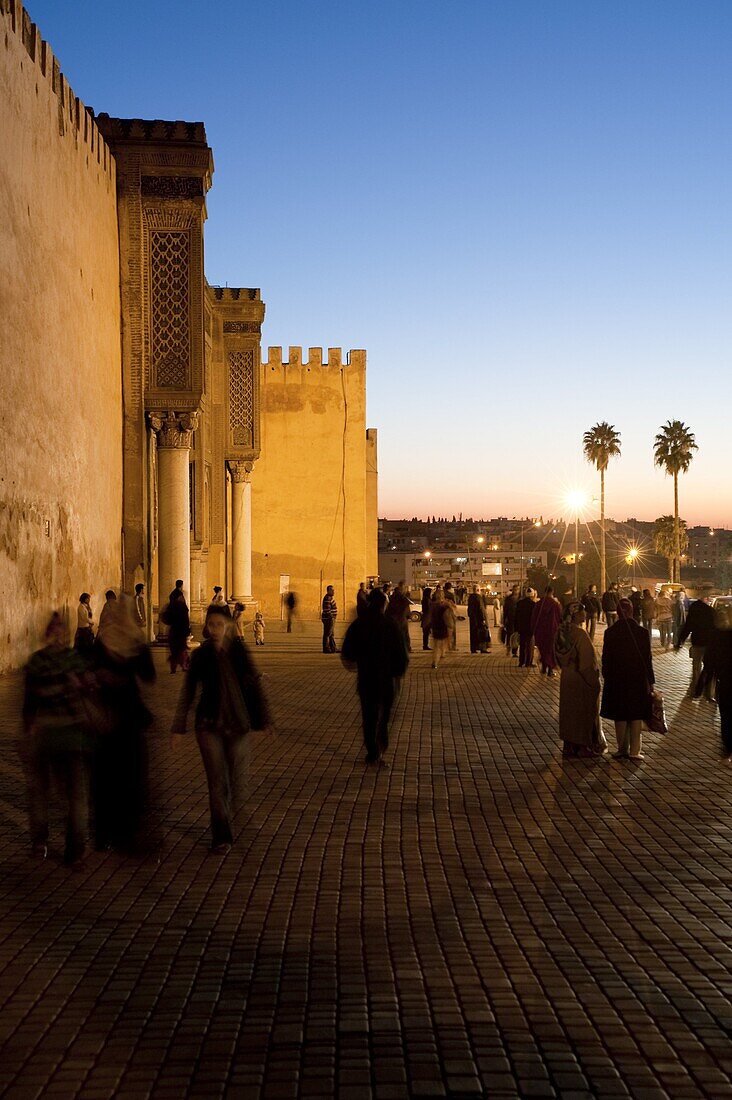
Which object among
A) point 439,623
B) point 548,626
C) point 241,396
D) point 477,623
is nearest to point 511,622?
point 477,623

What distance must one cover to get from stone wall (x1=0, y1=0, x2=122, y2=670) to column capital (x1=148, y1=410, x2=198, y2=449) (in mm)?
785

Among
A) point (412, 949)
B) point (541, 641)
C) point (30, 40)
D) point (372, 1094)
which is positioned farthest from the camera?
point (541, 641)

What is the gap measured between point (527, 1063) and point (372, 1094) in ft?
1.98

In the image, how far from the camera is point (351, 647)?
11.9m

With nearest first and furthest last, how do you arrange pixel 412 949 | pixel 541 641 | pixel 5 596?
1. pixel 412 949
2. pixel 5 596
3. pixel 541 641

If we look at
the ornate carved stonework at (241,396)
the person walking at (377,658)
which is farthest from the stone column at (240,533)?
the person walking at (377,658)

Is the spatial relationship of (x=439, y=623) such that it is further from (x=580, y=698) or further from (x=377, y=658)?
(x=377, y=658)

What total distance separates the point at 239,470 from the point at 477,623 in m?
12.9

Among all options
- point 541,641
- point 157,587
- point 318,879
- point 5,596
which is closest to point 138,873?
point 318,879

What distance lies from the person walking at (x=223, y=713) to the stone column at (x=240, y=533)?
28.8 m

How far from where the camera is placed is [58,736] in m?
7.50

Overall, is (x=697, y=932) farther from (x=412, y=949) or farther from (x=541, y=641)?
(x=541, y=641)

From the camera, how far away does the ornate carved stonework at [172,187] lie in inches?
1005

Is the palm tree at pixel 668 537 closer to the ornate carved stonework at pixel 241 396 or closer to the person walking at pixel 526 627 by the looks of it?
the ornate carved stonework at pixel 241 396
